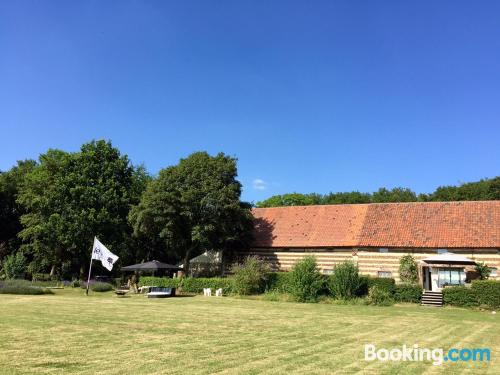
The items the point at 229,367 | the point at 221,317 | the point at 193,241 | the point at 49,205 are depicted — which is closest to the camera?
the point at 229,367

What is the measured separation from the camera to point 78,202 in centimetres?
4269

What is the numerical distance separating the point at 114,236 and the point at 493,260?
1275 inches

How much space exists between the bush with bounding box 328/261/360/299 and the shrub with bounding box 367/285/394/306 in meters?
1.00

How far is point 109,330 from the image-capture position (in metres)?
12.4

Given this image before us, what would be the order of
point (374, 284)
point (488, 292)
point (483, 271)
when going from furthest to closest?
point (483, 271) < point (374, 284) < point (488, 292)

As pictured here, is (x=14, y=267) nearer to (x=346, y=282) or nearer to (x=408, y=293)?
(x=346, y=282)

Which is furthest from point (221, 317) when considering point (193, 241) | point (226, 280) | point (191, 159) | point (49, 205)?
point (49, 205)

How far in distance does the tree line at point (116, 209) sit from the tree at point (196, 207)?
0.08 metres

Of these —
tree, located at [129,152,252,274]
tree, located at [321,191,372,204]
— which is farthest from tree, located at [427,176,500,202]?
tree, located at [129,152,252,274]

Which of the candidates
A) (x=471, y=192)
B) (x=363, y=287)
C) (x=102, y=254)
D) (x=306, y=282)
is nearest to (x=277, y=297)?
(x=306, y=282)

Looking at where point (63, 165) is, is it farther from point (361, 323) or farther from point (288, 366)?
point (288, 366)

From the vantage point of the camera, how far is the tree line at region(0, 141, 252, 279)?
34406 millimetres

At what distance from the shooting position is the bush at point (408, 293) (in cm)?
2661

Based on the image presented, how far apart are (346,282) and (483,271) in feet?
32.5
